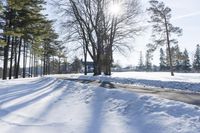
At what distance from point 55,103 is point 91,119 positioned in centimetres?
431

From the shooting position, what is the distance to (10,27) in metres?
33.3

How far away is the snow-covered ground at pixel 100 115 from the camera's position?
30.6ft

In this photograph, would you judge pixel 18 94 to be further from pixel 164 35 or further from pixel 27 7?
pixel 164 35

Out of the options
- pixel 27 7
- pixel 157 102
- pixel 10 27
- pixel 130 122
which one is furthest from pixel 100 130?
pixel 27 7

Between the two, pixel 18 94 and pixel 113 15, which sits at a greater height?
pixel 113 15

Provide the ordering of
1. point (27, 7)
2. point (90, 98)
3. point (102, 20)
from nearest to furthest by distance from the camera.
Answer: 1. point (90, 98)
2. point (27, 7)
3. point (102, 20)

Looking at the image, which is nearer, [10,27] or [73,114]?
[73,114]

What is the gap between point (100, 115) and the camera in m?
11.6

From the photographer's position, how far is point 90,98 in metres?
15.2

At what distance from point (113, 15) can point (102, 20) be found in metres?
1.51

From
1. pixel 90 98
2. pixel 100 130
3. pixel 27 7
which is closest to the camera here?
pixel 100 130

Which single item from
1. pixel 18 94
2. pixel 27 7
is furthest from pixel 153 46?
pixel 18 94

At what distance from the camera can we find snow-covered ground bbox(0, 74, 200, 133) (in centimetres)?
931

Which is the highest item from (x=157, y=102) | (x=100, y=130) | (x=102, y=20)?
(x=102, y=20)
